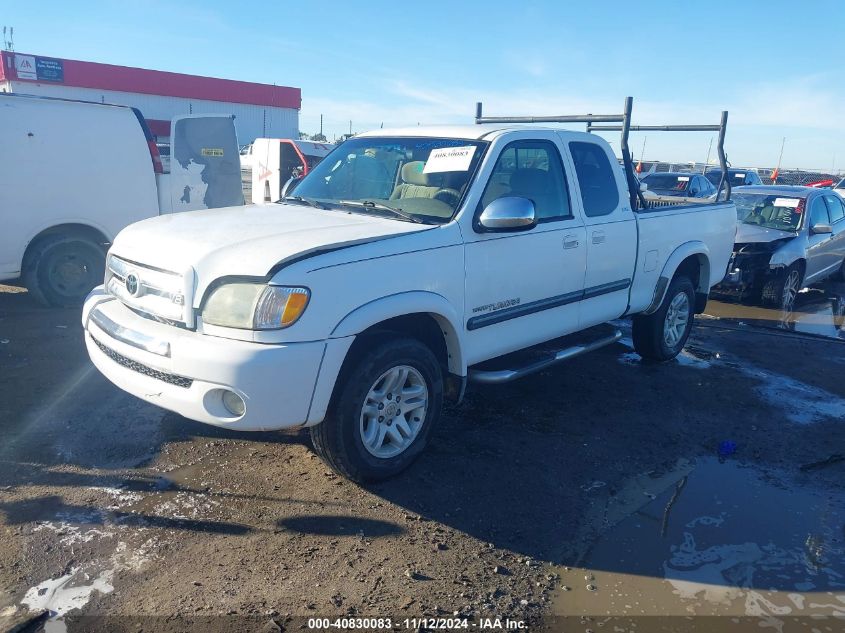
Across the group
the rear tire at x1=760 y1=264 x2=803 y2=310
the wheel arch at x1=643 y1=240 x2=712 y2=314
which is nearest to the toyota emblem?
the wheel arch at x1=643 y1=240 x2=712 y2=314

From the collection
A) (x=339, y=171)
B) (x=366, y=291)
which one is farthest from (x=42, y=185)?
(x=366, y=291)

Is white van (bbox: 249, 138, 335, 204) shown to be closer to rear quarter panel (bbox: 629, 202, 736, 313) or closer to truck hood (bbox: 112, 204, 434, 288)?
rear quarter panel (bbox: 629, 202, 736, 313)

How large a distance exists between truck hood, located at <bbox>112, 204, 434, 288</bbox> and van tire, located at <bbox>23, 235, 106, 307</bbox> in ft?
11.2

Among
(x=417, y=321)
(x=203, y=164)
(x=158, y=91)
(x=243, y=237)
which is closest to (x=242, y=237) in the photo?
(x=243, y=237)

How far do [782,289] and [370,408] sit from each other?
7.61m

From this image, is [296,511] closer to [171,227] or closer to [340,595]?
[340,595]

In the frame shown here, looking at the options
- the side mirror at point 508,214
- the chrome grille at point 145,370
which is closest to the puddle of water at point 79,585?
the chrome grille at point 145,370

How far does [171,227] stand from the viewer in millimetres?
3973

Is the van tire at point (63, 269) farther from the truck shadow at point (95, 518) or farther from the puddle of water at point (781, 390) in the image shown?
the puddle of water at point (781, 390)

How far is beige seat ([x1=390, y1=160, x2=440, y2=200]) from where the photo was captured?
4320mm

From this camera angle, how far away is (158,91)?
140 ft

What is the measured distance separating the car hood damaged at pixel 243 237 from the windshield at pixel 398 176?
0.23 m

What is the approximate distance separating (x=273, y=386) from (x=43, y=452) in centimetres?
187

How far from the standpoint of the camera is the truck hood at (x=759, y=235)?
9188 millimetres
